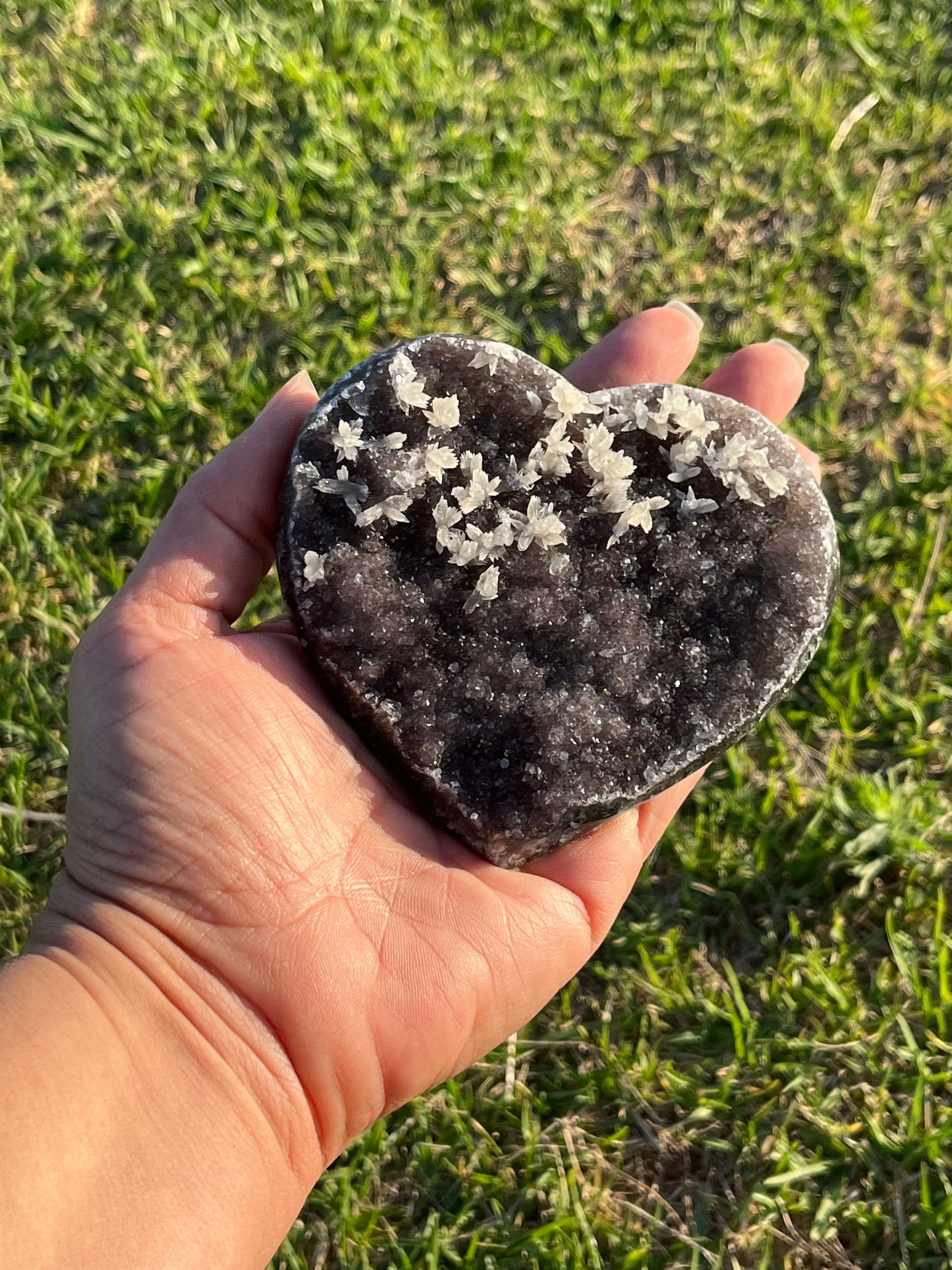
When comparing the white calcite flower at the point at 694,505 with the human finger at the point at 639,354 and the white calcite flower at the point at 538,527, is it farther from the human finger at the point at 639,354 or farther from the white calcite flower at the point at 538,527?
the human finger at the point at 639,354

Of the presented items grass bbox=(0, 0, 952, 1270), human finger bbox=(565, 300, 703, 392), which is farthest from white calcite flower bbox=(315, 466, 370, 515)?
grass bbox=(0, 0, 952, 1270)

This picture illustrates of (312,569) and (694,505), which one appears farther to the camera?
(694,505)

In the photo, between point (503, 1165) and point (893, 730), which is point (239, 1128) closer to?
point (503, 1165)

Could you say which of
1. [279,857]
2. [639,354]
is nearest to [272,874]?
[279,857]

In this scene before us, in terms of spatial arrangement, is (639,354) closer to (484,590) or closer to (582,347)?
(582,347)

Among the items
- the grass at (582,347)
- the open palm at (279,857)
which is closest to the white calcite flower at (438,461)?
the open palm at (279,857)

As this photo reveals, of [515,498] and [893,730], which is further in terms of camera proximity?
[893,730]

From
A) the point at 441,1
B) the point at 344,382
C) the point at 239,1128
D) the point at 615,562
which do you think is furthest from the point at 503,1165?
the point at 441,1
